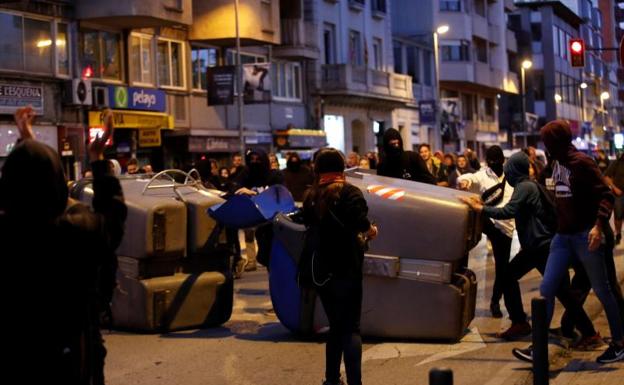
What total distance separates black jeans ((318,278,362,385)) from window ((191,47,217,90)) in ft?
89.1

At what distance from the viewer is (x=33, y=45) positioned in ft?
88.1

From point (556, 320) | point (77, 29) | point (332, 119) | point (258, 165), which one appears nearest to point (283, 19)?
point (332, 119)

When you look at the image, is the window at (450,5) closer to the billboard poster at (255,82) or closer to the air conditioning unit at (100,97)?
the billboard poster at (255,82)

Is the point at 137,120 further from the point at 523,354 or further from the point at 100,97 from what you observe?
the point at 523,354

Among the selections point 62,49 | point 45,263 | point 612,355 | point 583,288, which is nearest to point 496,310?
point 583,288

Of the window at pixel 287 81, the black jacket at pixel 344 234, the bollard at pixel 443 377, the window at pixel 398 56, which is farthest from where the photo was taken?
the window at pixel 398 56

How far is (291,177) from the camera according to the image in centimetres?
1709

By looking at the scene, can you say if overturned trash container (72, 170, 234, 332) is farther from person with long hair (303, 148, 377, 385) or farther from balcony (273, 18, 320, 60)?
balcony (273, 18, 320, 60)

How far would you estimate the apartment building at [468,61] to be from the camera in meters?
54.9

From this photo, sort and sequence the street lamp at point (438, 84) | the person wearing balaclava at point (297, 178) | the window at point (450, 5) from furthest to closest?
the window at point (450, 5), the street lamp at point (438, 84), the person wearing balaclava at point (297, 178)

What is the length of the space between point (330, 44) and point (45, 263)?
3919cm

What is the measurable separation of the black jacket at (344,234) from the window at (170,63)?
25283 millimetres

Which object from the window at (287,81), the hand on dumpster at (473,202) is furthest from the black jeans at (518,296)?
the window at (287,81)

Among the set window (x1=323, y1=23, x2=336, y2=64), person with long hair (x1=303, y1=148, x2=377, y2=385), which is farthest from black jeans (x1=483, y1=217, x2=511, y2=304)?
window (x1=323, y1=23, x2=336, y2=64)
